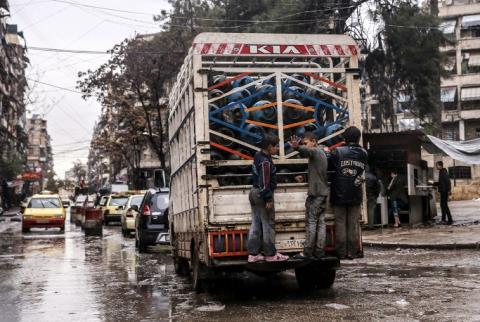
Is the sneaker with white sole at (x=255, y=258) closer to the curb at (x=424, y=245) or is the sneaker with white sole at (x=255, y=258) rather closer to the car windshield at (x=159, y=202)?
the curb at (x=424, y=245)

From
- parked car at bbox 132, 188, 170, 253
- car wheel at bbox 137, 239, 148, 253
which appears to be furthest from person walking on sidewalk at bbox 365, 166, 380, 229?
car wheel at bbox 137, 239, 148, 253

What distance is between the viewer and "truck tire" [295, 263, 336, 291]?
8.71 metres

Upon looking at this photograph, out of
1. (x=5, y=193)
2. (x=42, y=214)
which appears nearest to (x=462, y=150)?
(x=42, y=214)

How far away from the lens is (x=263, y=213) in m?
7.59

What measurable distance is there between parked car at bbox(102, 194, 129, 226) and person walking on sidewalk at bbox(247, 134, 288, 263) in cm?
2770

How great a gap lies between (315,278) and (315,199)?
161 centimetres

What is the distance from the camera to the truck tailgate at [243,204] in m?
7.77

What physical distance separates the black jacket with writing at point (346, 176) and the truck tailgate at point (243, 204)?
0.40 metres

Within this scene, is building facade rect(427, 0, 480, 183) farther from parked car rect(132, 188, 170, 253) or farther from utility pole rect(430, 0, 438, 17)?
parked car rect(132, 188, 170, 253)

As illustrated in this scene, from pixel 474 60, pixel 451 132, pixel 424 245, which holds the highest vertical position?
pixel 474 60

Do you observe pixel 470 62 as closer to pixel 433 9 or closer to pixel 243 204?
pixel 433 9

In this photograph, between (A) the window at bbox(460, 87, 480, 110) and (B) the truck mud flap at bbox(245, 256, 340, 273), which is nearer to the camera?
(B) the truck mud flap at bbox(245, 256, 340, 273)

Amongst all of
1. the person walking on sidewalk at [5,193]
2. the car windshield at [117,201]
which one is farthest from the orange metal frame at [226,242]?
the person walking on sidewalk at [5,193]

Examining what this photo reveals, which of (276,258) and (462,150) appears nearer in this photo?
(276,258)
